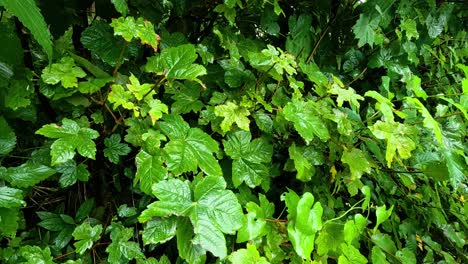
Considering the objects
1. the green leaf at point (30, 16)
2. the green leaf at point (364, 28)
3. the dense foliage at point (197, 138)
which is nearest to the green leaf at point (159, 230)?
the dense foliage at point (197, 138)

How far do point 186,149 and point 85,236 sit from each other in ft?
1.10

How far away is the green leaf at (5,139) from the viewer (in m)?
0.85

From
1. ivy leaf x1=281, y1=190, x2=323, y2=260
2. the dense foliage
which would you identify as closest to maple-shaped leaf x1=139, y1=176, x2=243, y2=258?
the dense foliage

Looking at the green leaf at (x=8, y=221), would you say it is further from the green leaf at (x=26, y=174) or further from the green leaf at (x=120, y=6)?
the green leaf at (x=120, y=6)

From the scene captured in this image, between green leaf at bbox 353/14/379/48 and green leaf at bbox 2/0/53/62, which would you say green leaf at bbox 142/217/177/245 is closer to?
green leaf at bbox 2/0/53/62

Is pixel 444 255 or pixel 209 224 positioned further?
pixel 444 255

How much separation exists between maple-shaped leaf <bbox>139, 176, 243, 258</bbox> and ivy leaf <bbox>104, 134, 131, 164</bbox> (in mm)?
207

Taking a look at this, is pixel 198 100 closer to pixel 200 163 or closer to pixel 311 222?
pixel 200 163

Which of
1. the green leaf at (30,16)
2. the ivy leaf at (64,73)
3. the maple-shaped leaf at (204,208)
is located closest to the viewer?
the green leaf at (30,16)

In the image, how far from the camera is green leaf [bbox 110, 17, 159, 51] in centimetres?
86

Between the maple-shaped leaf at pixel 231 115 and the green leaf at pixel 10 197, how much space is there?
51 centimetres

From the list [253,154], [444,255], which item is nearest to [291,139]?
[253,154]

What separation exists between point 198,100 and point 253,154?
0.23 m

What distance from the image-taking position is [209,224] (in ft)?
2.56
